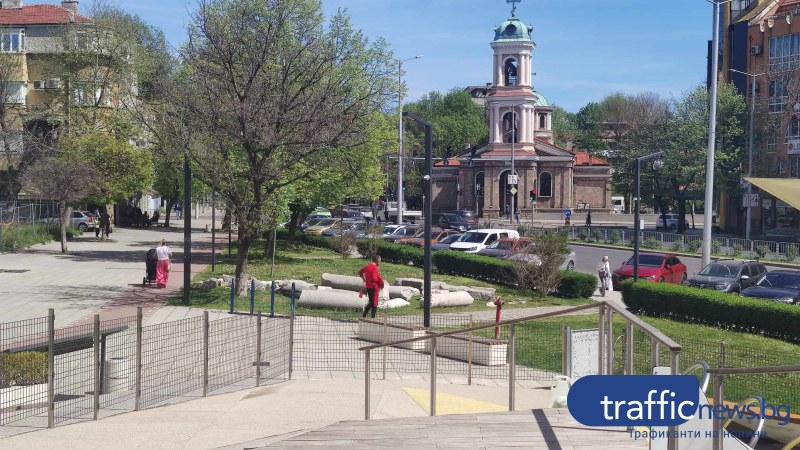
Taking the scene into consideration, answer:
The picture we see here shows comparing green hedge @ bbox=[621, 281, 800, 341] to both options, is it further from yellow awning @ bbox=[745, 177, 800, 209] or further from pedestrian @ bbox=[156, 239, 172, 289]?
pedestrian @ bbox=[156, 239, 172, 289]

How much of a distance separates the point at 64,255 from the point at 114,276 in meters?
8.60

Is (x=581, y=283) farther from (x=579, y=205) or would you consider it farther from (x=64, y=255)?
(x=579, y=205)

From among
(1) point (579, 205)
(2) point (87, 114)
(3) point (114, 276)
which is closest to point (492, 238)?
(3) point (114, 276)

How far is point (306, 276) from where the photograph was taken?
103 feet

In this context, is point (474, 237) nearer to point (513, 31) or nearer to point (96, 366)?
point (96, 366)

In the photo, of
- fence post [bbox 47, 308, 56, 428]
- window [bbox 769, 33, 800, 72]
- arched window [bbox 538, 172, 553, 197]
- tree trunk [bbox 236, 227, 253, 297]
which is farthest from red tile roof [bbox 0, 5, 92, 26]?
fence post [bbox 47, 308, 56, 428]

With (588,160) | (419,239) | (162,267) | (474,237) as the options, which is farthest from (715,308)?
(588,160)

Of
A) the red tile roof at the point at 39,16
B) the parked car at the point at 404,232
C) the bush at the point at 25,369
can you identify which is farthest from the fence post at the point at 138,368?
the red tile roof at the point at 39,16

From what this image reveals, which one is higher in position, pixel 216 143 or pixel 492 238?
pixel 216 143

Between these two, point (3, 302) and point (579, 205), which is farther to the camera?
point (579, 205)

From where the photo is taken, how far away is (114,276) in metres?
31.2

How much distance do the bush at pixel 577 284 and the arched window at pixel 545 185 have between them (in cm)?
6365

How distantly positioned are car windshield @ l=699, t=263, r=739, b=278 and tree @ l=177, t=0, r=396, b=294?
12102 millimetres

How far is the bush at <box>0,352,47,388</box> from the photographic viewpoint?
447 inches
